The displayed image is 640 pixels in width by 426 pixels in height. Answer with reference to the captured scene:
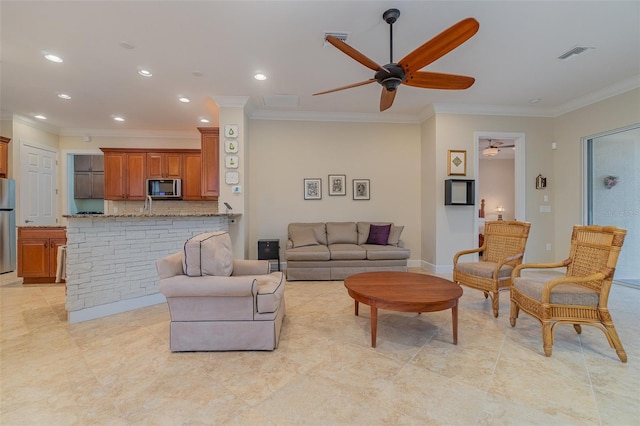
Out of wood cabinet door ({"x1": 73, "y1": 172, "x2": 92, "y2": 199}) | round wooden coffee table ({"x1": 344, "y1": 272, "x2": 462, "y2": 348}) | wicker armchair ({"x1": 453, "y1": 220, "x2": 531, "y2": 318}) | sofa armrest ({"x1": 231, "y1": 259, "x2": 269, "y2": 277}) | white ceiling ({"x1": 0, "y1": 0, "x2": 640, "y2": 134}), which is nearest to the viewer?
round wooden coffee table ({"x1": 344, "y1": 272, "x2": 462, "y2": 348})

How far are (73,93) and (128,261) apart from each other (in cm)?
314

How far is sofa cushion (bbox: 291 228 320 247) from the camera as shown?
4785 millimetres

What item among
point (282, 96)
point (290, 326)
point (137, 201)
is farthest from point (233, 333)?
point (137, 201)

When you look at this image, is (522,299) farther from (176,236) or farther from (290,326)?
(176,236)

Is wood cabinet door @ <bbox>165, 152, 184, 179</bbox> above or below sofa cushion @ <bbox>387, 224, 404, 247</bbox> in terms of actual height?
above

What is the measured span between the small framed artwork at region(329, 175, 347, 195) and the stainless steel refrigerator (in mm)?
5786

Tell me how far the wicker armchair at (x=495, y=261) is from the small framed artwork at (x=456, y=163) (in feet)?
5.23

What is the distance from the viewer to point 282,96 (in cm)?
448

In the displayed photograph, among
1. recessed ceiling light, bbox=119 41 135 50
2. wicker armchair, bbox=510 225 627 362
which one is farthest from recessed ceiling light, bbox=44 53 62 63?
wicker armchair, bbox=510 225 627 362

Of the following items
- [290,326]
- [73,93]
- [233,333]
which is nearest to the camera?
[233,333]

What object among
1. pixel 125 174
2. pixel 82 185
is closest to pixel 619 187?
pixel 125 174

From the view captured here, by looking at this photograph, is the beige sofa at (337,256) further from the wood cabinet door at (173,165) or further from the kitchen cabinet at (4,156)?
the kitchen cabinet at (4,156)

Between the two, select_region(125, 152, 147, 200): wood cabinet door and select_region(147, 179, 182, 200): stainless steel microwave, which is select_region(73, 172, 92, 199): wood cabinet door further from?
select_region(147, 179, 182, 200): stainless steel microwave

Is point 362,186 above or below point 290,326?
above
